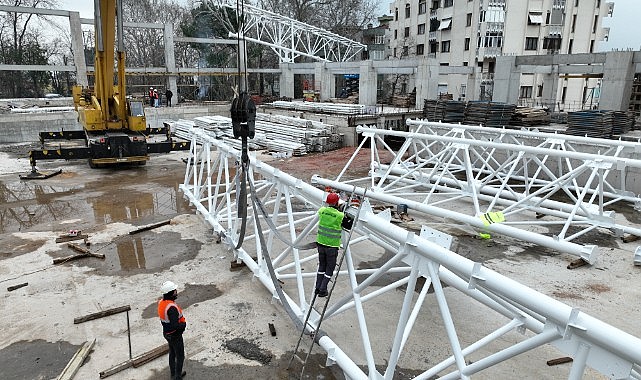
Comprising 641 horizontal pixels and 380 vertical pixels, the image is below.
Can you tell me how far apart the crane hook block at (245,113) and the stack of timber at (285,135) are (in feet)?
44.9

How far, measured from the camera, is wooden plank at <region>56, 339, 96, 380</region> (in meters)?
5.29

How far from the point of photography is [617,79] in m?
18.9

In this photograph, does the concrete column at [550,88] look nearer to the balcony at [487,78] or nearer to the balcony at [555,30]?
the balcony at [487,78]

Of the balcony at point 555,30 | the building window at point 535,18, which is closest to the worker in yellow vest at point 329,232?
the building window at point 535,18

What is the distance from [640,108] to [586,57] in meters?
8.19

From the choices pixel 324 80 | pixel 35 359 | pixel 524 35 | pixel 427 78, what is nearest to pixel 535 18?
pixel 524 35

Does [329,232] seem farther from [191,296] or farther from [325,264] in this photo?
[191,296]

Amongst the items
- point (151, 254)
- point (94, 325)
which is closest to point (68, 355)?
point (94, 325)

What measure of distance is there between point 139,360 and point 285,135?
17608 millimetres

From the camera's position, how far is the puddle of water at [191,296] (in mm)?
6862

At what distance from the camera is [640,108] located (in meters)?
25.7

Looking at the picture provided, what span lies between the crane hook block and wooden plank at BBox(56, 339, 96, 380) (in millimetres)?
3840

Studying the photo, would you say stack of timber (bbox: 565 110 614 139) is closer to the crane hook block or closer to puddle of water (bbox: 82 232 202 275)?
the crane hook block

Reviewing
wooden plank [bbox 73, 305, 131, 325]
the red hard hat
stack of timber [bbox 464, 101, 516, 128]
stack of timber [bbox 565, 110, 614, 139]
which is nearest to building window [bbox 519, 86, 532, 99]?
stack of timber [bbox 464, 101, 516, 128]
